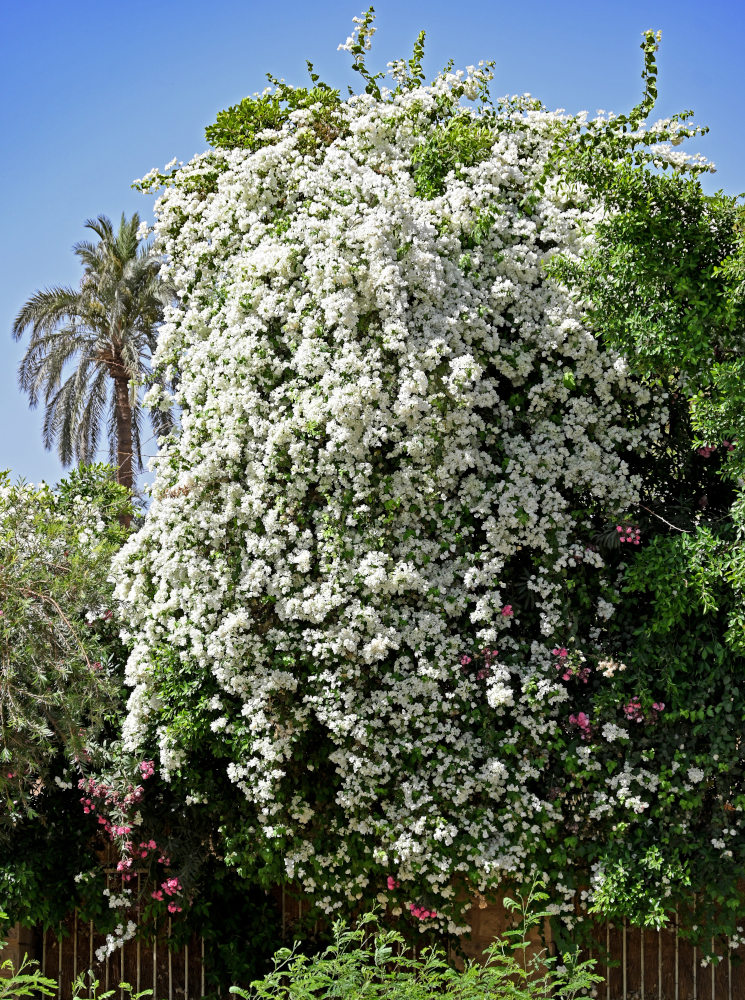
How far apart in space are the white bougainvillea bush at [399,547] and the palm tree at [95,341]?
30.5 ft

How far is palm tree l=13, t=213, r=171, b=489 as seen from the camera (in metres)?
15.9

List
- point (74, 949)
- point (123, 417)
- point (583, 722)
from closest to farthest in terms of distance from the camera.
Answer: point (583, 722)
point (74, 949)
point (123, 417)

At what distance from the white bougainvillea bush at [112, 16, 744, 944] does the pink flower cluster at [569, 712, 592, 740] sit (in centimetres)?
2

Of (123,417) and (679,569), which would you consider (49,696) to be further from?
(123,417)

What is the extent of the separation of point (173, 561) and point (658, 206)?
3.80 metres

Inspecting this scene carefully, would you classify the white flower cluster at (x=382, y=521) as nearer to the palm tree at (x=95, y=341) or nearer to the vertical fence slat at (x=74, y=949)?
the vertical fence slat at (x=74, y=949)

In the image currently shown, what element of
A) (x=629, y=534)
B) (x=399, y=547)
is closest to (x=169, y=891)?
(x=399, y=547)

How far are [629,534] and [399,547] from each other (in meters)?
1.48

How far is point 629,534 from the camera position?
21.4ft

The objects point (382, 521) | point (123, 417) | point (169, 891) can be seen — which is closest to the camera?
point (382, 521)

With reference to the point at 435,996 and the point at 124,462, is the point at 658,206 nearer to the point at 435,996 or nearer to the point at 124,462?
the point at 435,996

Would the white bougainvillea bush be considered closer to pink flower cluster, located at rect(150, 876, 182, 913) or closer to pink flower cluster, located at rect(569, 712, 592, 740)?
pink flower cluster, located at rect(569, 712, 592, 740)

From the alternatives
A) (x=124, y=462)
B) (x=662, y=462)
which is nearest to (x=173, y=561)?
(x=662, y=462)

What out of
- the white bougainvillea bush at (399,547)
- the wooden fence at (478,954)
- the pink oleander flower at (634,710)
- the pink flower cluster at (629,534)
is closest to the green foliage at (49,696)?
the white bougainvillea bush at (399,547)
